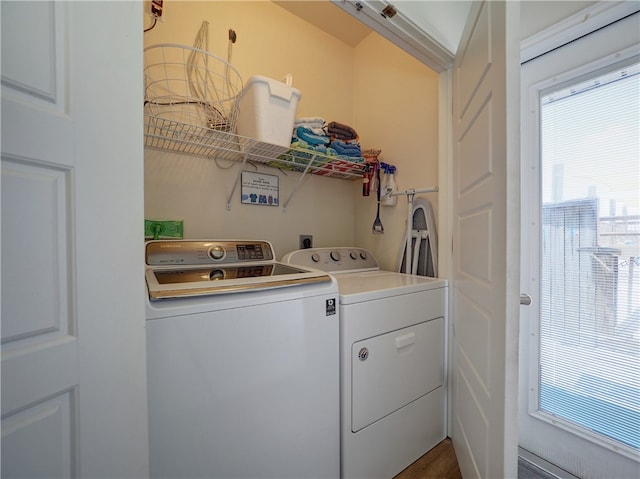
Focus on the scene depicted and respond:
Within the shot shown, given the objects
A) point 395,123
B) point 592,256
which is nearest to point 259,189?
point 395,123

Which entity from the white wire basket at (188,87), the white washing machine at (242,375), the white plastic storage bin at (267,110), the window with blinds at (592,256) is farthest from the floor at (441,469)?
the white wire basket at (188,87)

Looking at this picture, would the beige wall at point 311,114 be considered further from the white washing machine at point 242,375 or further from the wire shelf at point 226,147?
the white washing machine at point 242,375

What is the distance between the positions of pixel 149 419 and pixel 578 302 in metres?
1.84

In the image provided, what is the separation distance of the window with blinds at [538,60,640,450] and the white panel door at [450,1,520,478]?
1.74ft

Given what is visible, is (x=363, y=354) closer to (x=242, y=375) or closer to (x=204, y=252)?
(x=242, y=375)

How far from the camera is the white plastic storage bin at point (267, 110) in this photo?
1308 mm

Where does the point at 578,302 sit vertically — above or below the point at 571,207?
below

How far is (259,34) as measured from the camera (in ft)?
5.85

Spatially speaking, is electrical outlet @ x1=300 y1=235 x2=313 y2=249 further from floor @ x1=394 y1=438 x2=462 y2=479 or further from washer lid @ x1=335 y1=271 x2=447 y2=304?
floor @ x1=394 y1=438 x2=462 y2=479

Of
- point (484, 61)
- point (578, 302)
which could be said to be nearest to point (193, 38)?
point (484, 61)

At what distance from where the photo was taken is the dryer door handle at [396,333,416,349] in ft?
4.04

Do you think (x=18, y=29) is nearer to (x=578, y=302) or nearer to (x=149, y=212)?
(x=149, y=212)

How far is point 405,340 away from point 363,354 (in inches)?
10.6

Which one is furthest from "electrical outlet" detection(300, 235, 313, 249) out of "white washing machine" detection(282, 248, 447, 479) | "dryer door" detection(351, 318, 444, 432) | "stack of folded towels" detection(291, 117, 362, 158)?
"dryer door" detection(351, 318, 444, 432)
